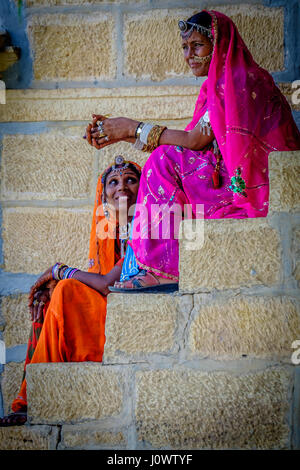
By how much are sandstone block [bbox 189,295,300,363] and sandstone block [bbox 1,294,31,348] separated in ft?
5.30

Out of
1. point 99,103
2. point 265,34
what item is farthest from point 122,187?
point 265,34

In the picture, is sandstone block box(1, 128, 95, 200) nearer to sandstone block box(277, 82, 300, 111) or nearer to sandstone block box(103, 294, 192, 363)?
sandstone block box(277, 82, 300, 111)

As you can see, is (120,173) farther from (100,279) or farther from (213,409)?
(213,409)

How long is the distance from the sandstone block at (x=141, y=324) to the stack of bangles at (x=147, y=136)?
82 cm

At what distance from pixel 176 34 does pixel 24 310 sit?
5.95 feet

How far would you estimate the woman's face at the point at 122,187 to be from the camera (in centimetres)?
432

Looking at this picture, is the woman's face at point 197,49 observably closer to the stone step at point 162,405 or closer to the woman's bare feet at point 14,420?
the stone step at point 162,405

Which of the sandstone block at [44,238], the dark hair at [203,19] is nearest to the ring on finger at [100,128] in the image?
the dark hair at [203,19]

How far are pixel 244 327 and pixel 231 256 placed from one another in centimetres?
28

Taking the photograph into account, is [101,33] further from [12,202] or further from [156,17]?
[12,202]

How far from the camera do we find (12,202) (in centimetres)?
471

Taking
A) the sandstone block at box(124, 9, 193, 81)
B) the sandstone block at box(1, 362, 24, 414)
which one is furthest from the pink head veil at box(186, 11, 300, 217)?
the sandstone block at box(1, 362, 24, 414)

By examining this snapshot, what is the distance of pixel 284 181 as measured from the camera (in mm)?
3143
